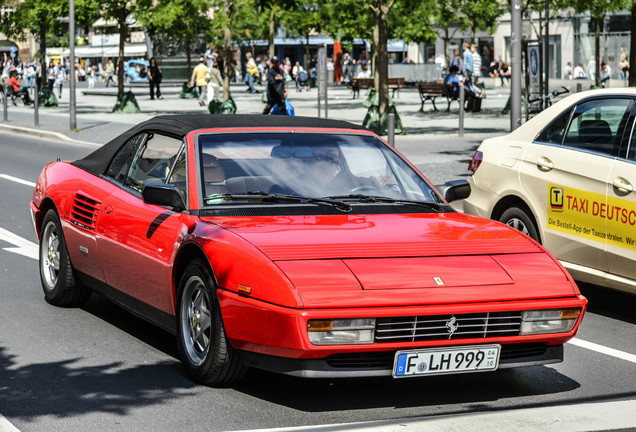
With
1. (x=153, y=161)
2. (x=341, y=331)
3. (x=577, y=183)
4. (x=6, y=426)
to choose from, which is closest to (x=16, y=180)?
(x=153, y=161)

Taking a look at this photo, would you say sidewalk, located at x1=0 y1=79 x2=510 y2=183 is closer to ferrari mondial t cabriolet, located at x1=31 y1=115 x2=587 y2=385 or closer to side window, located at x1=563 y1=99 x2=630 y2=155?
side window, located at x1=563 y1=99 x2=630 y2=155

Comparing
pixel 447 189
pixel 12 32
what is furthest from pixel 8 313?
pixel 12 32

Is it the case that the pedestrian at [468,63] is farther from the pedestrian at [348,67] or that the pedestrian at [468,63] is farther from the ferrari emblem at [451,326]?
the pedestrian at [348,67]

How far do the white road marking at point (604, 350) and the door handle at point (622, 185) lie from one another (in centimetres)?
108

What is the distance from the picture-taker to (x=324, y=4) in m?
60.8

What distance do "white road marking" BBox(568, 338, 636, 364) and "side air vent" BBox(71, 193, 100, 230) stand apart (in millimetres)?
3148

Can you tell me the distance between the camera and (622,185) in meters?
7.44

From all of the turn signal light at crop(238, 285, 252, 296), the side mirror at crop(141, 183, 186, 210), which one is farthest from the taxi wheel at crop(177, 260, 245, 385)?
the side mirror at crop(141, 183, 186, 210)

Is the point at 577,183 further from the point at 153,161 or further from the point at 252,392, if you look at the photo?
the point at 252,392

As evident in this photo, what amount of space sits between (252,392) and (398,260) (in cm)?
103

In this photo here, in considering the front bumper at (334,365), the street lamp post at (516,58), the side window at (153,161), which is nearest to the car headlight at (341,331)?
the front bumper at (334,365)

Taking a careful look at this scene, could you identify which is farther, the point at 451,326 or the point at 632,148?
the point at 632,148

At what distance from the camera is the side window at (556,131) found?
27.3ft

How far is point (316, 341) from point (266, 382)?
95cm
